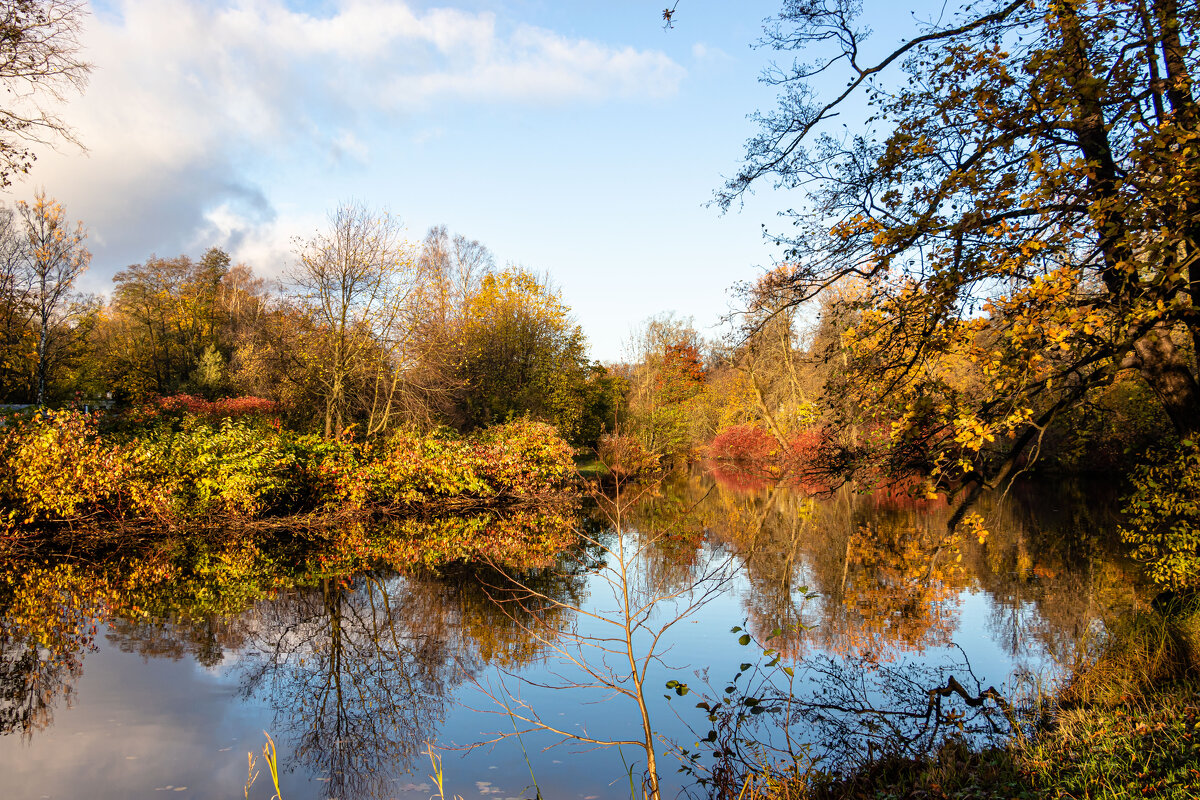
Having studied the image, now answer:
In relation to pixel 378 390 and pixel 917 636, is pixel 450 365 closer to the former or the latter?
pixel 378 390

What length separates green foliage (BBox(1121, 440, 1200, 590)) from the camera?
807 cm

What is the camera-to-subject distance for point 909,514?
20.8 metres

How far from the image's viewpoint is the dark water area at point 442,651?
5578 millimetres

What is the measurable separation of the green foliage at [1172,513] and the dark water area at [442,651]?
0.93 meters

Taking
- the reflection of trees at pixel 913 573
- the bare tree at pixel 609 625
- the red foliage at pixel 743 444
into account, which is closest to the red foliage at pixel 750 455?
the red foliage at pixel 743 444

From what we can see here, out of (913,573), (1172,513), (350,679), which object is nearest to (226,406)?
(350,679)

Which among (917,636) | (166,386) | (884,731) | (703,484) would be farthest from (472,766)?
(166,386)

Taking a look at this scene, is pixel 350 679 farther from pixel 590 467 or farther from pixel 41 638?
pixel 590 467

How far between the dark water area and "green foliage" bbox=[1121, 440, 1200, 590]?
0.93m

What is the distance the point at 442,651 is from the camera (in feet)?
26.8

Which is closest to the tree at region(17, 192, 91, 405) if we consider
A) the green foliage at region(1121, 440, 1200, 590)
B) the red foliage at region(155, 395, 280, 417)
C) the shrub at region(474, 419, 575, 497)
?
the red foliage at region(155, 395, 280, 417)

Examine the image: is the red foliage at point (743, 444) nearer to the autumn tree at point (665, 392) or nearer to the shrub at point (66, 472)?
the autumn tree at point (665, 392)

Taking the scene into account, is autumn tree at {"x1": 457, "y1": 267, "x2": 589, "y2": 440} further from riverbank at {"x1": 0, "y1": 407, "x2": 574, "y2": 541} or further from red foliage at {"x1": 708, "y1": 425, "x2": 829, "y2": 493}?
red foliage at {"x1": 708, "y1": 425, "x2": 829, "y2": 493}

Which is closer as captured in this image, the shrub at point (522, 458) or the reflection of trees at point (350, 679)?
the reflection of trees at point (350, 679)
